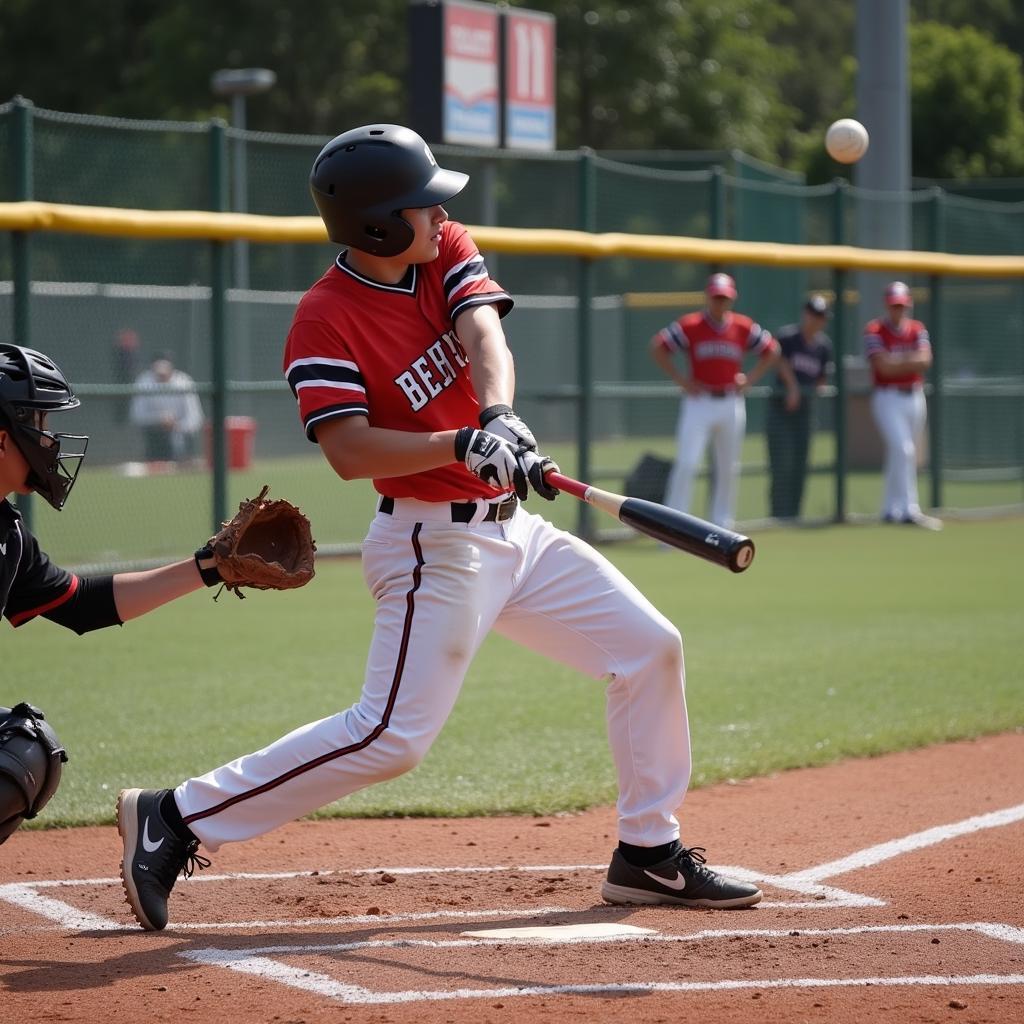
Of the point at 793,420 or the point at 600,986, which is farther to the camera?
the point at 793,420

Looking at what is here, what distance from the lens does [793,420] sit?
46.7 ft

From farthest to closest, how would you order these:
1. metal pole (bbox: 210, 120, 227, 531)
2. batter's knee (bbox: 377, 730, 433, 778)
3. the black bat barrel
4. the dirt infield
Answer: metal pole (bbox: 210, 120, 227, 531) < batter's knee (bbox: 377, 730, 433, 778) < the black bat barrel < the dirt infield

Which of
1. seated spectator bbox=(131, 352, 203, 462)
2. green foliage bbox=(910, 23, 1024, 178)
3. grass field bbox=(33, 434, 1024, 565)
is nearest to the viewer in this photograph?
grass field bbox=(33, 434, 1024, 565)

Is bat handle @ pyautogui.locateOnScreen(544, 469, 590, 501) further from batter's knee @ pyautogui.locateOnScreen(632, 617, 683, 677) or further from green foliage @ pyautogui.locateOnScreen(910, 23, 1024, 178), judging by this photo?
green foliage @ pyautogui.locateOnScreen(910, 23, 1024, 178)

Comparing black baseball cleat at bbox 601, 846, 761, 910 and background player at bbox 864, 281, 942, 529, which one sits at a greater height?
background player at bbox 864, 281, 942, 529

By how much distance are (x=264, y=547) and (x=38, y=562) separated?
1.76 feet

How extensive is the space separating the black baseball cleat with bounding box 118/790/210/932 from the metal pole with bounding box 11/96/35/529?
572 centimetres

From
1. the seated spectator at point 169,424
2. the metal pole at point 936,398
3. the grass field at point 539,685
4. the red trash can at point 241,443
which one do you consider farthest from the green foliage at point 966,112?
the grass field at point 539,685

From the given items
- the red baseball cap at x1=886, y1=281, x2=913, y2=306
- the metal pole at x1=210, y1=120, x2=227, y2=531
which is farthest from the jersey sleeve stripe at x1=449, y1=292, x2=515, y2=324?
the red baseball cap at x1=886, y1=281, x2=913, y2=306

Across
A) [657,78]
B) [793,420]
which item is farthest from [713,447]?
[657,78]

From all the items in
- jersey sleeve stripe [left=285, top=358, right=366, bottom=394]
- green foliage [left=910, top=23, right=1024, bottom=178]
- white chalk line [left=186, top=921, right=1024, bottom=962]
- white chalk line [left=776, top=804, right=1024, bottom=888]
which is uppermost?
green foliage [left=910, top=23, right=1024, bottom=178]

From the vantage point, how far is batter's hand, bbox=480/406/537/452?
3.55m

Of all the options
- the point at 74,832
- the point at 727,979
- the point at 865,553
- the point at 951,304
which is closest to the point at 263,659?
the point at 74,832

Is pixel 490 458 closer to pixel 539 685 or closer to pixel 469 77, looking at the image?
pixel 539 685
